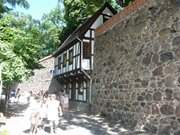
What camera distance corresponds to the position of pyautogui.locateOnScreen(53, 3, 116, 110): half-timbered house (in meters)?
22.7

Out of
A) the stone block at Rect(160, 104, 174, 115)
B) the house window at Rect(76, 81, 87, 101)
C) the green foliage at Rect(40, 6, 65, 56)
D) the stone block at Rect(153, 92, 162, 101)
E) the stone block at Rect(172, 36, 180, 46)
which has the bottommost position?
the stone block at Rect(160, 104, 174, 115)

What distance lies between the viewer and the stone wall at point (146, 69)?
11.0 m

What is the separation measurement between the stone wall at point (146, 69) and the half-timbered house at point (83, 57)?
555cm

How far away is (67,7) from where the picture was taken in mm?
33500

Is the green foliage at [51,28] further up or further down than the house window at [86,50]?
further up

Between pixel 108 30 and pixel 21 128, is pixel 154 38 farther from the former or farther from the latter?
pixel 21 128

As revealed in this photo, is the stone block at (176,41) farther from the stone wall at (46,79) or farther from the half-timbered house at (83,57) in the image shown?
the stone wall at (46,79)

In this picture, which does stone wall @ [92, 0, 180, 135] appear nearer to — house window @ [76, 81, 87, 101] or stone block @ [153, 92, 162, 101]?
stone block @ [153, 92, 162, 101]

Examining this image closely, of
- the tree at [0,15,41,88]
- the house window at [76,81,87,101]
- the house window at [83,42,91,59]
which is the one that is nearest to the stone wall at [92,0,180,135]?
the tree at [0,15,41,88]

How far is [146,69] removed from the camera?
12594 millimetres

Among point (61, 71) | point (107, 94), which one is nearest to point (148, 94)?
point (107, 94)

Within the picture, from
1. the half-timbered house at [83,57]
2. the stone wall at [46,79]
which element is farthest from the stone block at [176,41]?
the stone wall at [46,79]

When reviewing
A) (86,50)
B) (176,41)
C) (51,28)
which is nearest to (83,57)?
(86,50)

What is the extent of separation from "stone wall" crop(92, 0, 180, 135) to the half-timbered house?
219 inches
